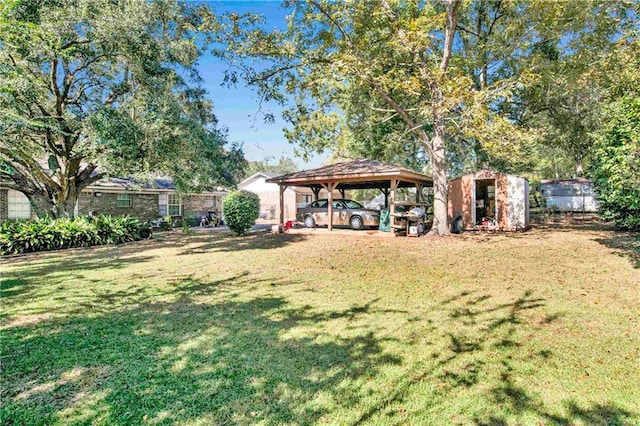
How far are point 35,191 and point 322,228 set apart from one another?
37.3 ft

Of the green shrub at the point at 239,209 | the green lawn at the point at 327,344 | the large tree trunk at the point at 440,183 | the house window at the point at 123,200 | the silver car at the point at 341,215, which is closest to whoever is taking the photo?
the green lawn at the point at 327,344

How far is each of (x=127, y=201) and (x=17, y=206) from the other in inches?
196

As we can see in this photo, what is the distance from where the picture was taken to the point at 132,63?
34.8 feet

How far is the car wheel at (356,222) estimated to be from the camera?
15.0 m

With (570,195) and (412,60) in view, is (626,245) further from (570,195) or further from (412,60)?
(570,195)

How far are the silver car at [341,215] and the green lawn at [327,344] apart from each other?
6872 mm

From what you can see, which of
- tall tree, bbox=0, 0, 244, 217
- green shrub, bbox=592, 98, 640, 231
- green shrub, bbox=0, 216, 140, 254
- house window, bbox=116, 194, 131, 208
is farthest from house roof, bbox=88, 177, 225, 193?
green shrub, bbox=592, 98, 640, 231

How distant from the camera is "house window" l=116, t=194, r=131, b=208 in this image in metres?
19.6

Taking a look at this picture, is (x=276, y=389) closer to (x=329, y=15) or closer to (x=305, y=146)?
(x=329, y=15)

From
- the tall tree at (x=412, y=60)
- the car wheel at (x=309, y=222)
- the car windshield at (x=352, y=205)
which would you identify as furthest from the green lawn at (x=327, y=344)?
the car wheel at (x=309, y=222)

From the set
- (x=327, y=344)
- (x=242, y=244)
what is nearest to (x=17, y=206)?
(x=242, y=244)

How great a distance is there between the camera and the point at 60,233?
1155 cm

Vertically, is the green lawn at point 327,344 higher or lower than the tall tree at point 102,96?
lower

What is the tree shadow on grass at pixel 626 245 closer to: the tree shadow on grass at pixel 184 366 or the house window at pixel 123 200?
the tree shadow on grass at pixel 184 366
